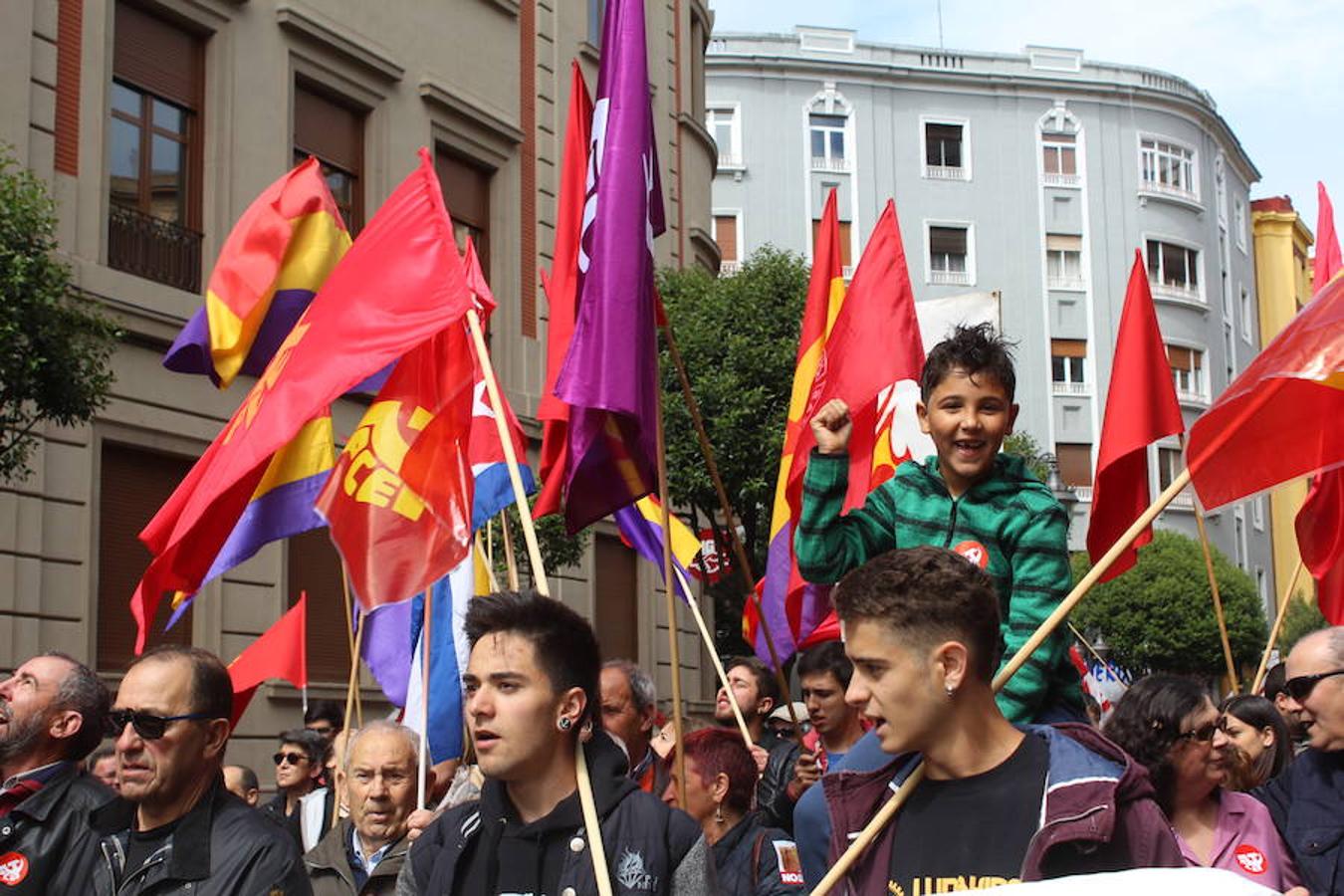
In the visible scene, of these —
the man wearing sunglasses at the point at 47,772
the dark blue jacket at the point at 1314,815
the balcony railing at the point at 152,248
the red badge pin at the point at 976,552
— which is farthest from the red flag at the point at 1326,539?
the balcony railing at the point at 152,248

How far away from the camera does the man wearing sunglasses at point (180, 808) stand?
164 inches

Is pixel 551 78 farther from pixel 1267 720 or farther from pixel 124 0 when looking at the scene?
pixel 1267 720

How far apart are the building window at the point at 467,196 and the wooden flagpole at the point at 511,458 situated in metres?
12.8

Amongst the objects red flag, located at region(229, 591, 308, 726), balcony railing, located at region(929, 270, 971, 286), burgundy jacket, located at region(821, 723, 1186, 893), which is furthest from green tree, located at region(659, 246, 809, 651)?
balcony railing, located at region(929, 270, 971, 286)

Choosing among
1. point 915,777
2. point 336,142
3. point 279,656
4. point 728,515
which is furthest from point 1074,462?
point 915,777

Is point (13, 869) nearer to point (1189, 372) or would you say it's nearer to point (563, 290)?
point (563, 290)

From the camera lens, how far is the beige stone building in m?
13.2

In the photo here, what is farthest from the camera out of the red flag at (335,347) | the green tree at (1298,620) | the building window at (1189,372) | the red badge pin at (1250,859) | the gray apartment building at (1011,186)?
the green tree at (1298,620)

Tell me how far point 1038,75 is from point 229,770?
1712 inches

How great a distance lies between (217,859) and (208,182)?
11.8 m

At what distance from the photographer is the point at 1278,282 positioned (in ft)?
192

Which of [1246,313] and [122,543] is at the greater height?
[1246,313]

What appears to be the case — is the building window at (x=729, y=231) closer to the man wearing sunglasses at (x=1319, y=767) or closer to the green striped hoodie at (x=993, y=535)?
the man wearing sunglasses at (x=1319, y=767)

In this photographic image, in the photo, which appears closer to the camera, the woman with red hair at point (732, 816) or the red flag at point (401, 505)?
the woman with red hair at point (732, 816)
